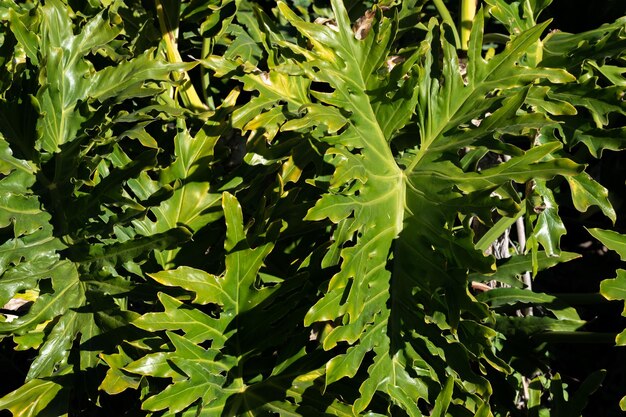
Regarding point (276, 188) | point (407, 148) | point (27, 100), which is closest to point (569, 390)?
point (407, 148)

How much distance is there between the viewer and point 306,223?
2.22 meters

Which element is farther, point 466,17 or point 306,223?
point 466,17

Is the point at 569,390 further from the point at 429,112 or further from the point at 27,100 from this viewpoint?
the point at 27,100

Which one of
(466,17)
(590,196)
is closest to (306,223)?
(590,196)

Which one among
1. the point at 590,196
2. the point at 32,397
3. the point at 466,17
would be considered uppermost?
the point at 466,17

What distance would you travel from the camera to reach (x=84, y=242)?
2100 mm

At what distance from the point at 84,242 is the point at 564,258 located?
4.12 feet

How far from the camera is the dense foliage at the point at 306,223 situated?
6.28 feet

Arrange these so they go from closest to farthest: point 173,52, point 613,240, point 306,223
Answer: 1. point 613,240
2. point 306,223
3. point 173,52

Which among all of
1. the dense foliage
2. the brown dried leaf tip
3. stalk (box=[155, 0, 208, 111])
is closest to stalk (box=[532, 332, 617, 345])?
the dense foliage

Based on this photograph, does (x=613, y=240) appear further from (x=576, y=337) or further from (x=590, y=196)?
(x=576, y=337)

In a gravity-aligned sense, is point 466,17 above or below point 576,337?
above

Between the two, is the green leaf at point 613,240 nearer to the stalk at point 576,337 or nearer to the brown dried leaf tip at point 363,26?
the stalk at point 576,337

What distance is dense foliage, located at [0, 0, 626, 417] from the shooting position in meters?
1.91
